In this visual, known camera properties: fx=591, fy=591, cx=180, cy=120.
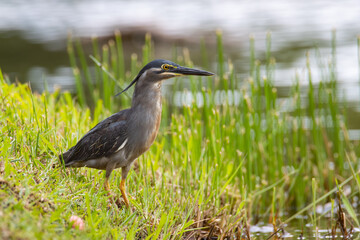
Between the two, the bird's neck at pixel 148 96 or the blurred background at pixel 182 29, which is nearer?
the bird's neck at pixel 148 96

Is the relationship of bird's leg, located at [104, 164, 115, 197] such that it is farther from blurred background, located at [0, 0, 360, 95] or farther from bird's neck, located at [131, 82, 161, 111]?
blurred background, located at [0, 0, 360, 95]

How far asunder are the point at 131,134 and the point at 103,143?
0.89 feet

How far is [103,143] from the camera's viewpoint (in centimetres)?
510

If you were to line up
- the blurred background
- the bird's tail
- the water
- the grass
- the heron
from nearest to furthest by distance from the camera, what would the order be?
the grass, the heron, the bird's tail, the water, the blurred background

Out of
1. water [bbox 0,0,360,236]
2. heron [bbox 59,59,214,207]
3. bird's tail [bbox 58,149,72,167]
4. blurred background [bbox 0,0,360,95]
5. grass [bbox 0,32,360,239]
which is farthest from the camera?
blurred background [bbox 0,0,360,95]

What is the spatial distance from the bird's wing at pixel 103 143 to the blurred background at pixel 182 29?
22.8 ft

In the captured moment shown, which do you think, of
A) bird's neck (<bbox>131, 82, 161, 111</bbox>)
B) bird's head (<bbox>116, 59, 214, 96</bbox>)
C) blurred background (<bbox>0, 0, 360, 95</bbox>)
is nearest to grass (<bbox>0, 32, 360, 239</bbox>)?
bird's neck (<bbox>131, 82, 161, 111</bbox>)

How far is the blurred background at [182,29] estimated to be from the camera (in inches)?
578

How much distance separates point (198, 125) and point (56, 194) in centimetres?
236

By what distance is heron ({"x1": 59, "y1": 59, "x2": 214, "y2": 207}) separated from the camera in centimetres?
504

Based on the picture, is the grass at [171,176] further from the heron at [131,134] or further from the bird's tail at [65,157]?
the heron at [131,134]

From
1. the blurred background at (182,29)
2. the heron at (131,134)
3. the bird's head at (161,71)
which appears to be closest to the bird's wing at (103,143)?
the heron at (131,134)

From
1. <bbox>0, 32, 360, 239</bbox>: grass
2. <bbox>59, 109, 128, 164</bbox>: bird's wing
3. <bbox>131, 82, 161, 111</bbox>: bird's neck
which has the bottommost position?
<bbox>0, 32, 360, 239</bbox>: grass

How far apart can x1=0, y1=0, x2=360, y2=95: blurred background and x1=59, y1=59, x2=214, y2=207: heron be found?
678 centimetres
